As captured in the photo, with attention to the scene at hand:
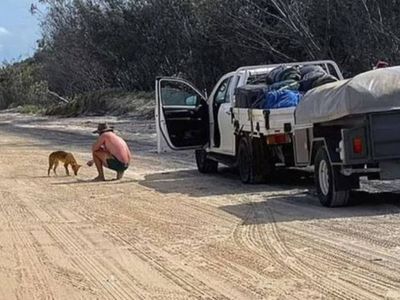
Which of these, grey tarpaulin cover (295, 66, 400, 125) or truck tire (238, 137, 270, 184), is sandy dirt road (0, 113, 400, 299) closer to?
truck tire (238, 137, 270, 184)

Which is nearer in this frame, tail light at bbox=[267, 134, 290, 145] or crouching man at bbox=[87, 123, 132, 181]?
tail light at bbox=[267, 134, 290, 145]

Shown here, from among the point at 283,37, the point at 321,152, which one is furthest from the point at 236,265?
the point at 283,37

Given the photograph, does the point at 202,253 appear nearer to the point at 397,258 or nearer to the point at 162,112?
the point at 397,258

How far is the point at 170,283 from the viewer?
778 centimetres

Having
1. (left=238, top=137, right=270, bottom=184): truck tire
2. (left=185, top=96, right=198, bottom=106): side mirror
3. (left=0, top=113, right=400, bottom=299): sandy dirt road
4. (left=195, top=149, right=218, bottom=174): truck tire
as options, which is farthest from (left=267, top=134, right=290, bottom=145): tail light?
(left=195, top=149, right=218, bottom=174): truck tire

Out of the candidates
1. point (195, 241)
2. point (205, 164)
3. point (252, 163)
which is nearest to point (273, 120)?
point (252, 163)

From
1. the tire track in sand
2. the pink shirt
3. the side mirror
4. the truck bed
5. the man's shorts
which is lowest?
the tire track in sand

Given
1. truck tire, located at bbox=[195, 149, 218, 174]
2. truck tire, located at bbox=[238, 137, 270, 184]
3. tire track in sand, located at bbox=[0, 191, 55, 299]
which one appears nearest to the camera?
tire track in sand, located at bbox=[0, 191, 55, 299]

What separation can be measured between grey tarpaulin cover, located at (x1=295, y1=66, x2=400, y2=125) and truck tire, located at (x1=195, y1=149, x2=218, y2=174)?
19.5ft

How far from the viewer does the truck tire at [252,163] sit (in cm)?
1507

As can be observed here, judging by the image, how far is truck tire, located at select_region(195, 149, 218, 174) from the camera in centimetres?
1792

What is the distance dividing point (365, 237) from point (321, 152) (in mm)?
2924

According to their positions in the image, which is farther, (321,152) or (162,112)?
(162,112)

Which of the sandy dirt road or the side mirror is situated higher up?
the side mirror
